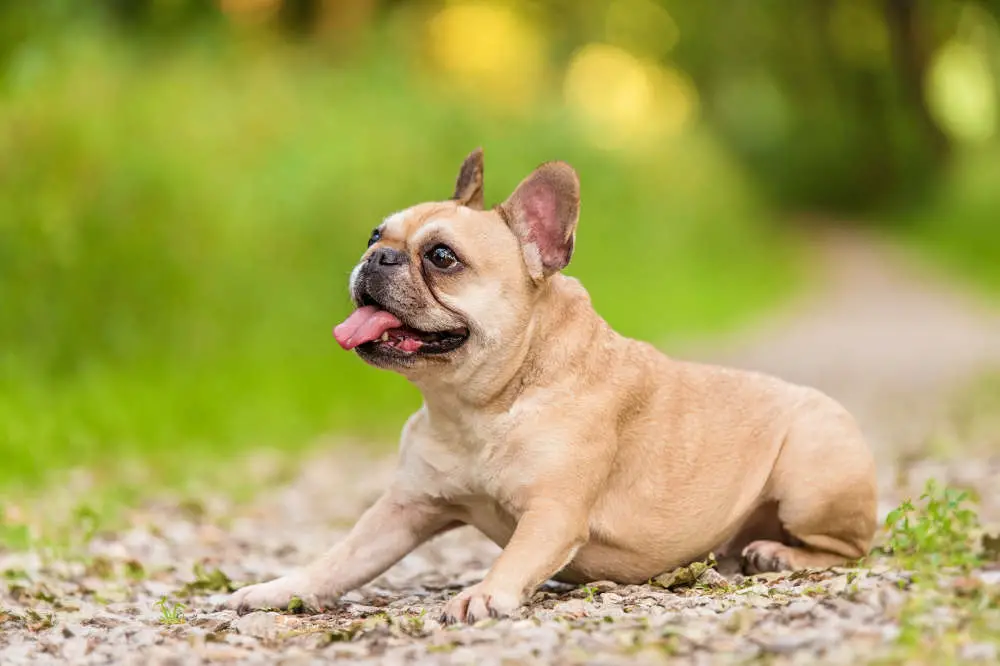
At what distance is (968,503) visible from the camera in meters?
6.30

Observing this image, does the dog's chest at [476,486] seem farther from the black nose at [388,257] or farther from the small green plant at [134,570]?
the small green plant at [134,570]

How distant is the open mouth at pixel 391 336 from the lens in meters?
4.50

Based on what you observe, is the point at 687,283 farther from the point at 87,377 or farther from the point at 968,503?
the point at 968,503

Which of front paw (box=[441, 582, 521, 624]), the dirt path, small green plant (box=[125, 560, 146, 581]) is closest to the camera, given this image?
the dirt path

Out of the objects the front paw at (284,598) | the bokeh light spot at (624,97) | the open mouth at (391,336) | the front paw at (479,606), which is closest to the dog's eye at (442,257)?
the open mouth at (391,336)

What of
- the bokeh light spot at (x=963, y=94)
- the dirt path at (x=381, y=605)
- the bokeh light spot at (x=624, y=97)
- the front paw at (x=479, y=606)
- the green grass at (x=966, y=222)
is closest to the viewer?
the dirt path at (x=381, y=605)

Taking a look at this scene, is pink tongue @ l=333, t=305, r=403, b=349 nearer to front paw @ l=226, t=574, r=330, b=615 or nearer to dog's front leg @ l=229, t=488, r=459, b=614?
dog's front leg @ l=229, t=488, r=459, b=614

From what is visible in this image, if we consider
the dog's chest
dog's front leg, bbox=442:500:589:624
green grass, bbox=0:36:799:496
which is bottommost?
dog's front leg, bbox=442:500:589:624

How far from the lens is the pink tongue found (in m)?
4.50

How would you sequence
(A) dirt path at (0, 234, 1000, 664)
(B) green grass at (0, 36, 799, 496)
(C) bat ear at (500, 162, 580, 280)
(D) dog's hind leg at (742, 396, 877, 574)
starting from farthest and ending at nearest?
(B) green grass at (0, 36, 799, 496) < (D) dog's hind leg at (742, 396, 877, 574) < (C) bat ear at (500, 162, 580, 280) < (A) dirt path at (0, 234, 1000, 664)

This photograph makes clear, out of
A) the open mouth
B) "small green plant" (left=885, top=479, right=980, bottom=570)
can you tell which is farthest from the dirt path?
the open mouth

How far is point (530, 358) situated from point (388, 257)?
0.58 m

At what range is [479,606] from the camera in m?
4.15

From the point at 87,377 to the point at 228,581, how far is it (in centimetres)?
416
